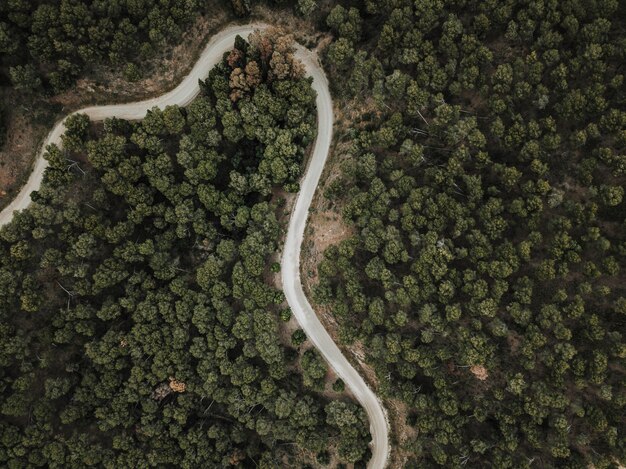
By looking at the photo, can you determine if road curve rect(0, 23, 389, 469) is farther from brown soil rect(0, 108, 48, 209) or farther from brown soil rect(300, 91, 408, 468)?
brown soil rect(0, 108, 48, 209)

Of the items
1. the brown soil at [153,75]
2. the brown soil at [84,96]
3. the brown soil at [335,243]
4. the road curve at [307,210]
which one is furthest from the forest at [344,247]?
the road curve at [307,210]

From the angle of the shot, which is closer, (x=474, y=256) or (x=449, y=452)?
(x=474, y=256)

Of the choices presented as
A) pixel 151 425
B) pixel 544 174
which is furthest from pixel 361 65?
pixel 151 425

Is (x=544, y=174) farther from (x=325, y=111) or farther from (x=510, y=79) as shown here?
(x=325, y=111)

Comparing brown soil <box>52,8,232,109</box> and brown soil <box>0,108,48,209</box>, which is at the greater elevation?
brown soil <box>52,8,232,109</box>

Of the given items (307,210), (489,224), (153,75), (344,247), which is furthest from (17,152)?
(489,224)

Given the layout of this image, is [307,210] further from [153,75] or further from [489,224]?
[153,75]

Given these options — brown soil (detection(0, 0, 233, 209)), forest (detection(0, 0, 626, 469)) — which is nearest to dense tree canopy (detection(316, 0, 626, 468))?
forest (detection(0, 0, 626, 469))
